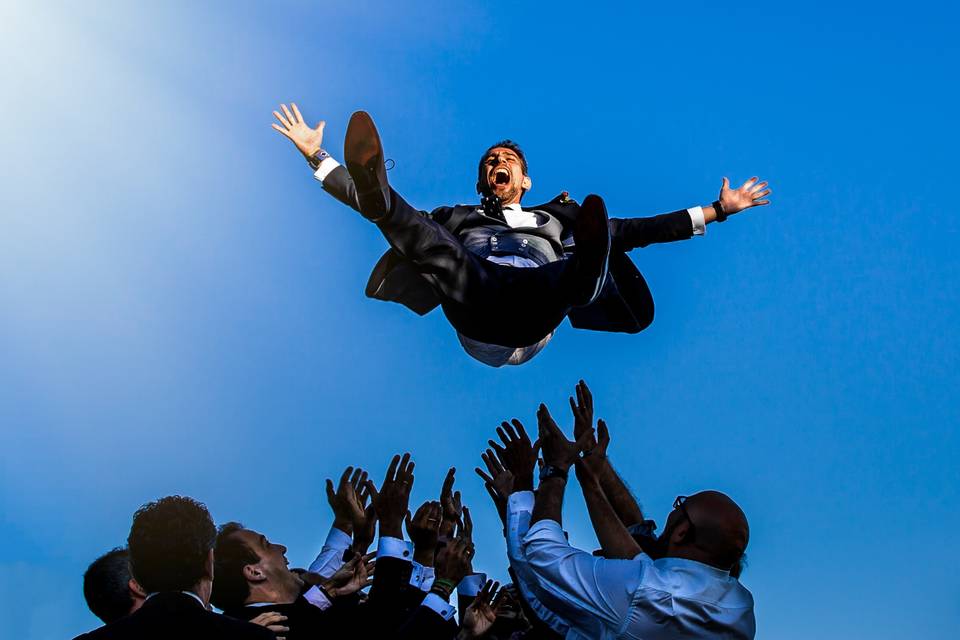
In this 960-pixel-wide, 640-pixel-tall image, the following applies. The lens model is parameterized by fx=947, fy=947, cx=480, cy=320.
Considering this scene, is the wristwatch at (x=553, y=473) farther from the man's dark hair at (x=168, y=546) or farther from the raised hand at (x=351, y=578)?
the man's dark hair at (x=168, y=546)

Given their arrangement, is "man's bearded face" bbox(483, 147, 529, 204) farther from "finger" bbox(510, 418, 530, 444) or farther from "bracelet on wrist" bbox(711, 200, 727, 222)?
"finger" bbox(510, 418, 530, 444)

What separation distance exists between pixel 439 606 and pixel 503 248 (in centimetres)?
267

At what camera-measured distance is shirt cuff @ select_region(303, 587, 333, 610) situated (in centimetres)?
385

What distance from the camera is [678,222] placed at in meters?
6.05

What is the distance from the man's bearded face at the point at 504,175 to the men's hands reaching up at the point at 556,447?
2.88 meters

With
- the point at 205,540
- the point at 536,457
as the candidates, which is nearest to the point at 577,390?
the point at 536,457

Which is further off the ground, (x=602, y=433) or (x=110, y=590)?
(x=602, y=433)

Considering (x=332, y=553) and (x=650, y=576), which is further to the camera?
(x=332, y=553)

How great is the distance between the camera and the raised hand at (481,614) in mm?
4625

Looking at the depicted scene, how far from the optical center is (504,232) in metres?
5.89

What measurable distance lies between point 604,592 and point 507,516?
1.83 ft

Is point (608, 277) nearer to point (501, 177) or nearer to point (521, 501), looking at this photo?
point (501, 177)

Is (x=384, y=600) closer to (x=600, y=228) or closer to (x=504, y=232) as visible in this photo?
(x=600, y=228)

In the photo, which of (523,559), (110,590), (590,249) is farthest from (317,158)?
(523,559)
